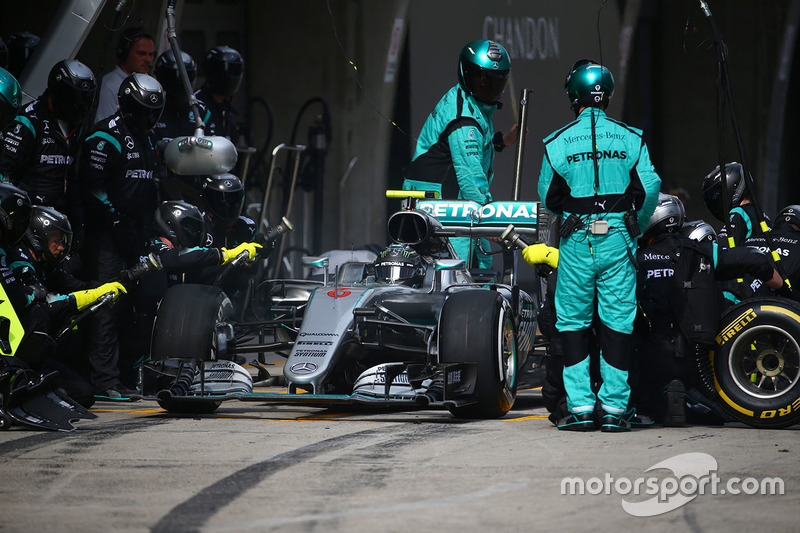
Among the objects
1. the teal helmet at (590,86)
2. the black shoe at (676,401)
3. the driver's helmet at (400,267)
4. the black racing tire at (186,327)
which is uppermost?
the teal helmet at (590,86)

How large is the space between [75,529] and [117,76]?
6670 millimetres

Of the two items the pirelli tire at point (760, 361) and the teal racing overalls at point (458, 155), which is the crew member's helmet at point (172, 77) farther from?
the pirelli tire at point (760, 361)

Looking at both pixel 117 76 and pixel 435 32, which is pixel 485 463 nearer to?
pixel 117 76

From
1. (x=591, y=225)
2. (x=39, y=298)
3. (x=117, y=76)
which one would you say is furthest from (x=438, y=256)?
(x=117, y=76)

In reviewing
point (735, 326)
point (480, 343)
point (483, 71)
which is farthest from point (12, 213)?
point (735, 326)

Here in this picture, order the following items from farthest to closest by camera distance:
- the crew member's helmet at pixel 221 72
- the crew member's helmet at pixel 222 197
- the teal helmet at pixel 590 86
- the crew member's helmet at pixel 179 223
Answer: the crew member's helmet at pixel 221 72 < the crew member's helmet at pixel 222 197 < the crew member's helmet at pixel 179 223 < the teal helmet at pixel 590 86

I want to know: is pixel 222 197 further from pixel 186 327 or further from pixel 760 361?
pixel 760 361

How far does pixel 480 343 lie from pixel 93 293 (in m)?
2.63

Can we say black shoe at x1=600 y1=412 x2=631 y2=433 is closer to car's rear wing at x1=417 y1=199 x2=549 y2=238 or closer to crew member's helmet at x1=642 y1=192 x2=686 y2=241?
crew member's helmet at x1=642 y1=192 x2=686 y2=241

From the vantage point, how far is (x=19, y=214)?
23.0ft

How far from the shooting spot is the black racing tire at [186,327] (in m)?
7.43

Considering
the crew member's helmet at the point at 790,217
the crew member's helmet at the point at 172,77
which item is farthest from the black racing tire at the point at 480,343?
the crew member's helmet at the point at 172,77

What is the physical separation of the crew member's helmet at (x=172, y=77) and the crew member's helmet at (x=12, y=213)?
123 inches

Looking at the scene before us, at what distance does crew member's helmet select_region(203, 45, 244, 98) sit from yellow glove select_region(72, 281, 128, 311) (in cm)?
316
